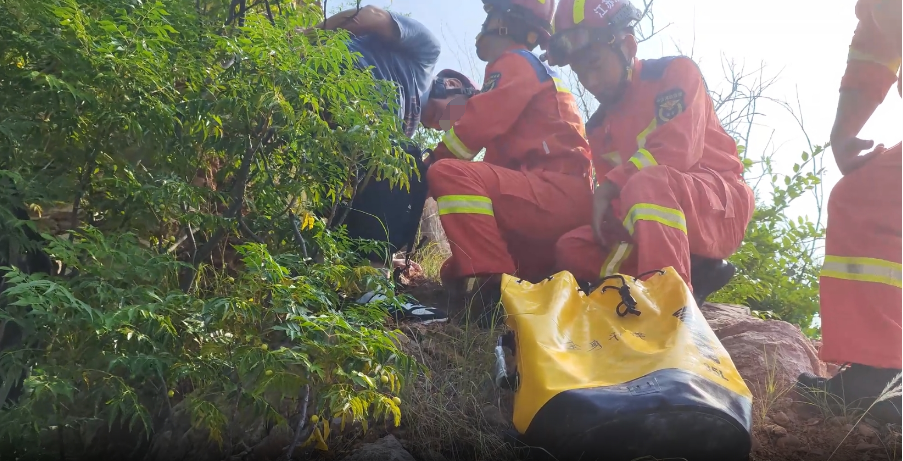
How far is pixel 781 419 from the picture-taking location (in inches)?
89.4

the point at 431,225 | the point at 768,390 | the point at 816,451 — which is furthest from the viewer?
the point at 431,225

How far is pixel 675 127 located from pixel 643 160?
0.19 m

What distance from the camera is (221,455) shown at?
1.84 m

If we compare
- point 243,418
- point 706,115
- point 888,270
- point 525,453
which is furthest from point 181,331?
point 706,115

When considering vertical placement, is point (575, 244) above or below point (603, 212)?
below

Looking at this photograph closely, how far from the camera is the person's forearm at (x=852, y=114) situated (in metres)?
2.44

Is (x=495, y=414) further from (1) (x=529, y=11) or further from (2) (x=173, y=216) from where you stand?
(1) (x=529, y=11)

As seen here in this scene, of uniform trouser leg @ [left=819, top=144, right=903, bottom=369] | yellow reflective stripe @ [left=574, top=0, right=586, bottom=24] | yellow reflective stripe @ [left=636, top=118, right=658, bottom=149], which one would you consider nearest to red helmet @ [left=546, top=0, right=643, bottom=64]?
yellow reflective stripe @ [left=574, top=0, right=586, bottom=24]

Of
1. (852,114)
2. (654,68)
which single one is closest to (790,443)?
(852,114)

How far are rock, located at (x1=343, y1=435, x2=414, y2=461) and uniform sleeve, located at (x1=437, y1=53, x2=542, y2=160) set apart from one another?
162cm

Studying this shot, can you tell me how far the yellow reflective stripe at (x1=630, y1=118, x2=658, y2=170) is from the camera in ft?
9.30

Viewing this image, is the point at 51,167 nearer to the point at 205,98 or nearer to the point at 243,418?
the point at 205,98

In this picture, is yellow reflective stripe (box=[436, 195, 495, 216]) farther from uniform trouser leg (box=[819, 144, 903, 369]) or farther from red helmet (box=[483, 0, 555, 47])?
uniform trouser leg (box=[819, 144, 903, 369])

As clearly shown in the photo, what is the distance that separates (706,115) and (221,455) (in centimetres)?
250
